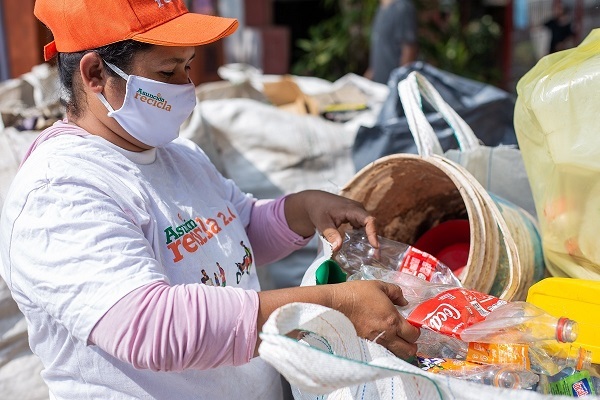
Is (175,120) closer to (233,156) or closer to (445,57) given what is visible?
(233,156)

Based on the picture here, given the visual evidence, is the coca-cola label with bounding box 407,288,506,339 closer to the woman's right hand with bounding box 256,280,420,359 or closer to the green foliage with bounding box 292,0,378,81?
the woman's right hand with bounding box 256,280,420,359

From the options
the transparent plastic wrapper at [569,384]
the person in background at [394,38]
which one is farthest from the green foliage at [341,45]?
the transparent plastic wrapper at [569,384]

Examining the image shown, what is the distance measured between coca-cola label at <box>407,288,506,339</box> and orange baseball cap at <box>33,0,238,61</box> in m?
0.64

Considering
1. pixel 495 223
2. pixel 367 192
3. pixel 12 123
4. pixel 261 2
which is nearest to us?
pixel 495 223

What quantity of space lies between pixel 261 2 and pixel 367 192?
7085 mm

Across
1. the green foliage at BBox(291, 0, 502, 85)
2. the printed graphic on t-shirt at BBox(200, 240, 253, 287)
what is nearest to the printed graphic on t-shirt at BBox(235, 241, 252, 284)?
the printed graphic on t-shirt at BBox(200, 240, 253, 287)

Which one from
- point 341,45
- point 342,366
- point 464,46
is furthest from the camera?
point 464,46

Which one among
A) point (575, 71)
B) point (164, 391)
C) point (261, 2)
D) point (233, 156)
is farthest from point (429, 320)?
point (261, 2)

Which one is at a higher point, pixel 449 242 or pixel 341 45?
pixel 449 242

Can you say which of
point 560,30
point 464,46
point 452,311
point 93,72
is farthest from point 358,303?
point 560,30

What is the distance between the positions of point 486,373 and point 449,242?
0.80 meters

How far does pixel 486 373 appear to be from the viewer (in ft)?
4.20

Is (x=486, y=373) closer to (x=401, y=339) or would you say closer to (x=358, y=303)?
(x=401, y=339)

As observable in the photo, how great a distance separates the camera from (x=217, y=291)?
122 cm
